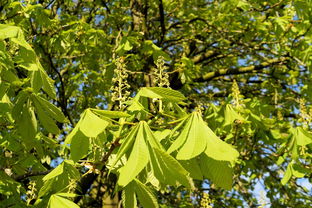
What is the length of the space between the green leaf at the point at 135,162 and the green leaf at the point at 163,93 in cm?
32

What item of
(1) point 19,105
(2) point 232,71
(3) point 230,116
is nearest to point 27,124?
(1) point 19,105

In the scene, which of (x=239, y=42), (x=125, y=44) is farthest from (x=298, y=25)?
(x=125, y=44)

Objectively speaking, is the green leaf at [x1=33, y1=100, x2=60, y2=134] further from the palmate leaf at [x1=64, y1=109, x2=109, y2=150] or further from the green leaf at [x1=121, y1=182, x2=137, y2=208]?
the green leaf at [x1=121, y1=182, x2=137, y2=208]

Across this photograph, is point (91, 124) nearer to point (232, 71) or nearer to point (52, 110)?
point (52, 110)

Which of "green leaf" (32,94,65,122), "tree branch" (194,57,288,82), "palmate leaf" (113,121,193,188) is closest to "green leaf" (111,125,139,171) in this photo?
"palmate leaf" (113,121,193,188)

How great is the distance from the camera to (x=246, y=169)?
4.68 metres

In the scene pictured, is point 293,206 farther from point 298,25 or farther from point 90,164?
point 90,164

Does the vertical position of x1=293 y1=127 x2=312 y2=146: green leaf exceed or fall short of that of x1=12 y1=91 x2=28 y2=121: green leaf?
it falls short

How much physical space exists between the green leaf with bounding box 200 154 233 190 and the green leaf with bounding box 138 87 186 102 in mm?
329

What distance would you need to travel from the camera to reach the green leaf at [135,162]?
3.83ft

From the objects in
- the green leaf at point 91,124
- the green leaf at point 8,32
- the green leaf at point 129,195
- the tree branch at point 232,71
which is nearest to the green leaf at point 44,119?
the green leaf at point 8,32

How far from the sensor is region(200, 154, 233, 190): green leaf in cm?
133

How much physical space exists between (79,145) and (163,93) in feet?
1.42

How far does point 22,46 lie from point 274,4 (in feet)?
14.4
